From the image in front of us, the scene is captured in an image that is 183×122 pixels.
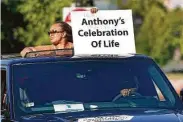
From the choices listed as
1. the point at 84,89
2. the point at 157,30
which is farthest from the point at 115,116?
the point at 157,30

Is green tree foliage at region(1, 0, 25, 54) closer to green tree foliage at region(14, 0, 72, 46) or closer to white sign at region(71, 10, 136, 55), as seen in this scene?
green tree foliage at region(14, 0, 72, 46)

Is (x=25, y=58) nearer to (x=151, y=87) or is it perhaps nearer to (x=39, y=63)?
(x=39, y=63)

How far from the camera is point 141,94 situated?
7129mm

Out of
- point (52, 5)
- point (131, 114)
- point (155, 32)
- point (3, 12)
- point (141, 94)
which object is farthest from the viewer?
point (155, 32)

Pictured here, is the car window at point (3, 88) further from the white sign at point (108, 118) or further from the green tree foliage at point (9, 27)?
the green tree foliage at point (9, 27)

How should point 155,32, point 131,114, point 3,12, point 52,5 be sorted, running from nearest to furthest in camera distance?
point 131,114
point 52,5
point 3,12
point 155,32

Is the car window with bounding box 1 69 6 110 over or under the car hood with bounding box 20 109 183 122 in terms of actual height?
over

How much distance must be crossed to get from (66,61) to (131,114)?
42.8 inches

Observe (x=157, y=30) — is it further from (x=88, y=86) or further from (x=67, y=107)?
(x=67, y=107)

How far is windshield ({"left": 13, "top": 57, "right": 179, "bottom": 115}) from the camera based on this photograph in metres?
6.80

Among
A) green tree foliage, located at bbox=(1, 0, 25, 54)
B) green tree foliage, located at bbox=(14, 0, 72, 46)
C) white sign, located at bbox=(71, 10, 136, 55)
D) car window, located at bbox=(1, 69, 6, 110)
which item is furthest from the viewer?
green tree foliage, located at bbox=(1, 0, 25, 54)

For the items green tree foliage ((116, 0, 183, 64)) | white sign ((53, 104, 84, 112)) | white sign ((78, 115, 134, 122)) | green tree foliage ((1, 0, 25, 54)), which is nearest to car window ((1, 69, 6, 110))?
white sign ((53, 104, 84, 112))

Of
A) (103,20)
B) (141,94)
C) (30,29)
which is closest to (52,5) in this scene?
(30,29)

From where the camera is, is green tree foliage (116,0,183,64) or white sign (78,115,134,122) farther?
green tree foliage (116,0,183,64)
